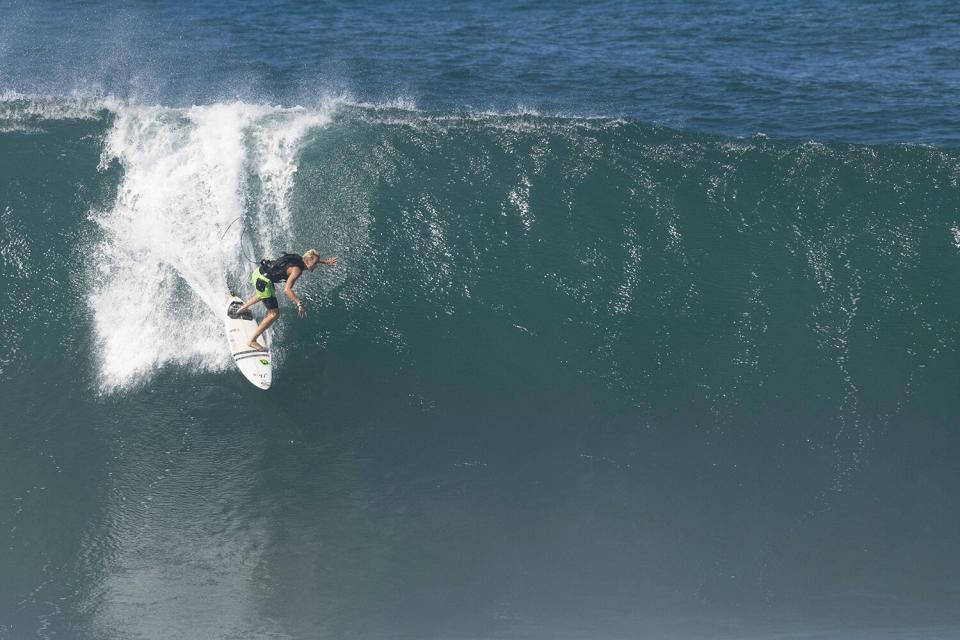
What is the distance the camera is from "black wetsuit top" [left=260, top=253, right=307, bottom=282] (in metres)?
15.2

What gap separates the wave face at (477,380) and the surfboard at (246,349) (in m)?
0.37

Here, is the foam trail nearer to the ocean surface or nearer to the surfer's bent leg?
the ocean surface

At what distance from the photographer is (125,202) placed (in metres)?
18.2

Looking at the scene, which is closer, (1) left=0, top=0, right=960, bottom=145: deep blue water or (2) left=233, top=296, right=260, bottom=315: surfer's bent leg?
(2) left=233, top=296, right=260, bottom=315: surfer's bent leg

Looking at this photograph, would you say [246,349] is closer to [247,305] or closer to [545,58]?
[247,305]

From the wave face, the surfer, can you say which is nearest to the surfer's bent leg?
the surfer

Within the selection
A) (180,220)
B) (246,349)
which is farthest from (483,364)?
(180,220)

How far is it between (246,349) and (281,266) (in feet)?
4.93

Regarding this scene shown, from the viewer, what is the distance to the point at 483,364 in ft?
52.9

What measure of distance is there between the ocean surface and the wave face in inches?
2.1

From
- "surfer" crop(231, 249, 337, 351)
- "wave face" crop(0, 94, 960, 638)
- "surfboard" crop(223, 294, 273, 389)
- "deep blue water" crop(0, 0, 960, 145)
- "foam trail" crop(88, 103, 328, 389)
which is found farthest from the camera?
"deep blue water" crop(0, 0, 960, 145)

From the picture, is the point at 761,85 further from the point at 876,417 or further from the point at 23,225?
the point at 23,225

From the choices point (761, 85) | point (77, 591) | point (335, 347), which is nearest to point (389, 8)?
point (761, 85)

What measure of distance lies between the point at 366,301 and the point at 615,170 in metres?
6.16
